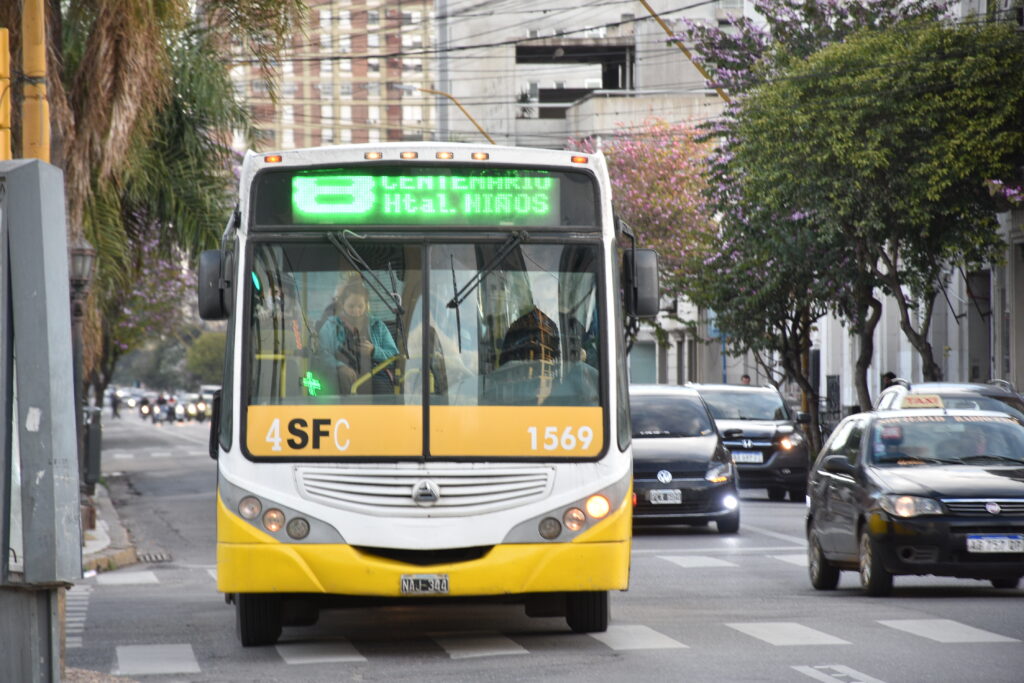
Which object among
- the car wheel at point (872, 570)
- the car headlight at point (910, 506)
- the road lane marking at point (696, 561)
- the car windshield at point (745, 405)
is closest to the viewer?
the car headlight at point (910, 506)

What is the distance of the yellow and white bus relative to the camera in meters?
10.5

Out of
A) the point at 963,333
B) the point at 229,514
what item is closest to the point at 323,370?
the point at 229,514

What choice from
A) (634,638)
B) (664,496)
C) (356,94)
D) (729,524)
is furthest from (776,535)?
(356,94)

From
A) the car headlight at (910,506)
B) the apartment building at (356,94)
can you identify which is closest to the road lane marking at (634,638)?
the car headlight at (910,506)

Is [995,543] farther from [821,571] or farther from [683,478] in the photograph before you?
[683,478]

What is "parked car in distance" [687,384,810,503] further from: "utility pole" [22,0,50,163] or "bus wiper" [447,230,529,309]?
"utility pole" [22,0,50,163]

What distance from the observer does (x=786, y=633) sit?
38.0 feet

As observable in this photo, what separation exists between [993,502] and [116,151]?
9442 millimetres

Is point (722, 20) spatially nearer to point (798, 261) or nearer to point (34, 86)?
point (798, 261)

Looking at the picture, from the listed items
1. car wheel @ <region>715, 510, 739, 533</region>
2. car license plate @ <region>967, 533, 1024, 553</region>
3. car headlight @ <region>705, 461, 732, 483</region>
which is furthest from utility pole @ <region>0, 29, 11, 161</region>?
car wheel @ <region>715, 510, 739, 533</region>

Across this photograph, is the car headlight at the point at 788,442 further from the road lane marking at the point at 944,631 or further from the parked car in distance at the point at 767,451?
the road lane marking at the point at 944,631

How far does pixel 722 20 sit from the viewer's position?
265ft

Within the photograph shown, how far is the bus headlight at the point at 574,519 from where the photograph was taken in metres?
10.6

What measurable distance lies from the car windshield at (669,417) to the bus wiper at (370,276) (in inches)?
420
